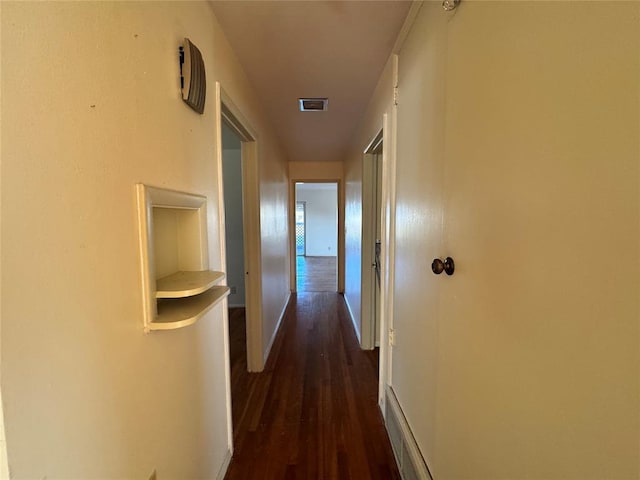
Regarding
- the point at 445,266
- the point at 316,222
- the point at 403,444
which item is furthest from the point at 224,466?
the point at 316,222

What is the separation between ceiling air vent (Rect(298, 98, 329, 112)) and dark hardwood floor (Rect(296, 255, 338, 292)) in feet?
11.4

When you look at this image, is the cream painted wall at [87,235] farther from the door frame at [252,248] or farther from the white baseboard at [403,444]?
the door frame at [252,248]

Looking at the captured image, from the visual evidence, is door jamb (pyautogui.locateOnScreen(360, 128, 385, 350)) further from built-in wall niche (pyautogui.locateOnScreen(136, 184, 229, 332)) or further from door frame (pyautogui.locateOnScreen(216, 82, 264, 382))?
built-in wall niche (pyautogui.locateOnScreen(136, 184, 229, 332))

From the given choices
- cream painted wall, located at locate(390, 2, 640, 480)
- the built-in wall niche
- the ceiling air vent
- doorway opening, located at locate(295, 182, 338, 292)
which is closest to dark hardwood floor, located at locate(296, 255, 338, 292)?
doorway opening, located at locate(295, 182, 338, 292)

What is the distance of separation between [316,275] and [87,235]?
20.1 feet

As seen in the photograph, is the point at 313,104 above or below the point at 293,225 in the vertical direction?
above

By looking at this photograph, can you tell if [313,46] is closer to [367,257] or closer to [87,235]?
[87,235]

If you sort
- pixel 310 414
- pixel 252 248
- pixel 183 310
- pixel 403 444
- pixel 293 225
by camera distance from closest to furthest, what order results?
1. pixel 183 310
2. pixel 403 444
3. pixel 310 414
4. pixel 252 248
5. pixel 293 225

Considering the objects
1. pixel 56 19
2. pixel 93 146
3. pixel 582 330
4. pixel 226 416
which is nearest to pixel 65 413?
pixel 93 146

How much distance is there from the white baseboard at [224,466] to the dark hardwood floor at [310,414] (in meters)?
0.03

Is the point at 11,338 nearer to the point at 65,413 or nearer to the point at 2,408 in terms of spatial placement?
the point at 2,408

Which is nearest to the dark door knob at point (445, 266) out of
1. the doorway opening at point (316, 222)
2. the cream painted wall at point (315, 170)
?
the cream painted wall at point (315, 170)

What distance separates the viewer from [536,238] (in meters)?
0.58

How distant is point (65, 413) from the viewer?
56 centimetres
